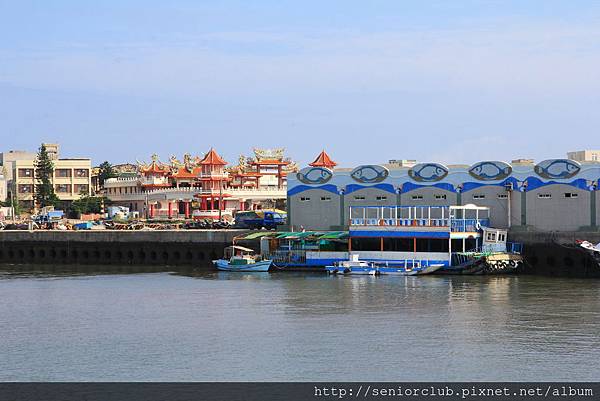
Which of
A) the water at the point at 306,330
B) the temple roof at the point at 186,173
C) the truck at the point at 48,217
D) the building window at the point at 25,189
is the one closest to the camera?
the water at the point at 306,330

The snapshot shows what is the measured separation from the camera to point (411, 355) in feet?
125

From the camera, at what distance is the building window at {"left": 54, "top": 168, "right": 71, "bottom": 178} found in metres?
143

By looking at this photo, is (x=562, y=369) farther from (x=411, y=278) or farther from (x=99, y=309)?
(x=411, y=278)

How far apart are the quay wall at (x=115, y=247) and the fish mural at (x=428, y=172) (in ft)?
46.5

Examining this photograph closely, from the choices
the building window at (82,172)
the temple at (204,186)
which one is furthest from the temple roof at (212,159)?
the building window at (82,172)

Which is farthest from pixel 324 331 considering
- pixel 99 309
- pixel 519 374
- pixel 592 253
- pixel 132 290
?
pixel 592 253

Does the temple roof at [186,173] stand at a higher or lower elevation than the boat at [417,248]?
higher

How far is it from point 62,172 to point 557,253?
91.4m

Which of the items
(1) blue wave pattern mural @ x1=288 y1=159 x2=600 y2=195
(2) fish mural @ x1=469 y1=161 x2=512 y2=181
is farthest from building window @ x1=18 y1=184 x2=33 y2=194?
(2) fish mural @ x1=469 y1=161 x2=512 y2=181

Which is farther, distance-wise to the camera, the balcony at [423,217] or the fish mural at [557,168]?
the fish mural at [557,168]

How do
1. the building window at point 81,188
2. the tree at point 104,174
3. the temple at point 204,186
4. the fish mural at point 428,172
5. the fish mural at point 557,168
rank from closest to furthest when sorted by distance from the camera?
the fish mural at point 557,168, the fish mural at point 428,172, the temple at point 204,186, the building window at point 81,188, the tree at point 104,174

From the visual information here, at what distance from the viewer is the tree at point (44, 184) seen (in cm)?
13525

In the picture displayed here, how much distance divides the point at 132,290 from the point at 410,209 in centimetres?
2271

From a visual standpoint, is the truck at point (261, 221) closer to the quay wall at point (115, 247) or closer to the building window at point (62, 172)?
the quay wall at point (115, 247)
